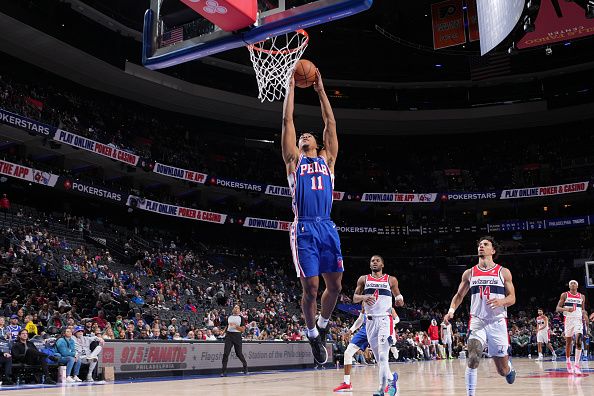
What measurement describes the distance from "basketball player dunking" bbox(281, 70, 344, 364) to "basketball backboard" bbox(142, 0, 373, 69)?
1576mm

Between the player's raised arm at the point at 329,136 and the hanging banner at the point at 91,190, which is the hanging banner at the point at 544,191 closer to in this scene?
the hanging banner at the point at 91,190

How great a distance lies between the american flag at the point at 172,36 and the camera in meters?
8.63

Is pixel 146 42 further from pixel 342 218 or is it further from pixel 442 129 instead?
pixel 442 129

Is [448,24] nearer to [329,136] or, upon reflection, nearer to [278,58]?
[278,58]

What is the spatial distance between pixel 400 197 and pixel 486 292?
98.6 feet

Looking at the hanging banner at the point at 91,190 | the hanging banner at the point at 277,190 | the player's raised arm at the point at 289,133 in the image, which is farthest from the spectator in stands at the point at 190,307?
the player's raised arm at the point at 289,133

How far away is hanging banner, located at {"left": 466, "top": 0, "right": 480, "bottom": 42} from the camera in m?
23.8

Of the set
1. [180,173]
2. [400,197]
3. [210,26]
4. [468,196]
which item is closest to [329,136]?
[210,26]

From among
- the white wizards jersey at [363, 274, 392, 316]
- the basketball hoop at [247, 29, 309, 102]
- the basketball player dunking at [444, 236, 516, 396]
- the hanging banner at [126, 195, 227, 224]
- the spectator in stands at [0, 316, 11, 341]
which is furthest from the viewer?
the hanging banner at [126, 195, 227, 224]

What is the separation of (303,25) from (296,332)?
1776cm

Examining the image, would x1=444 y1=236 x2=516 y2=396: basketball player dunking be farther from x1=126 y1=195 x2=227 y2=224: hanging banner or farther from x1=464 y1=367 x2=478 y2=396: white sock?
x1=126 y1=195 x2=227 y2=224: hanging banner

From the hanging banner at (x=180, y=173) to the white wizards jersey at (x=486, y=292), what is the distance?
24043 mm

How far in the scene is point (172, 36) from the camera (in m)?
8.72

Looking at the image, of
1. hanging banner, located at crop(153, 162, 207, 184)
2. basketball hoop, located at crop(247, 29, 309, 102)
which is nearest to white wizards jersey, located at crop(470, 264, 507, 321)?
basketball hoop, located at crop(247, 29, 309, 102)
